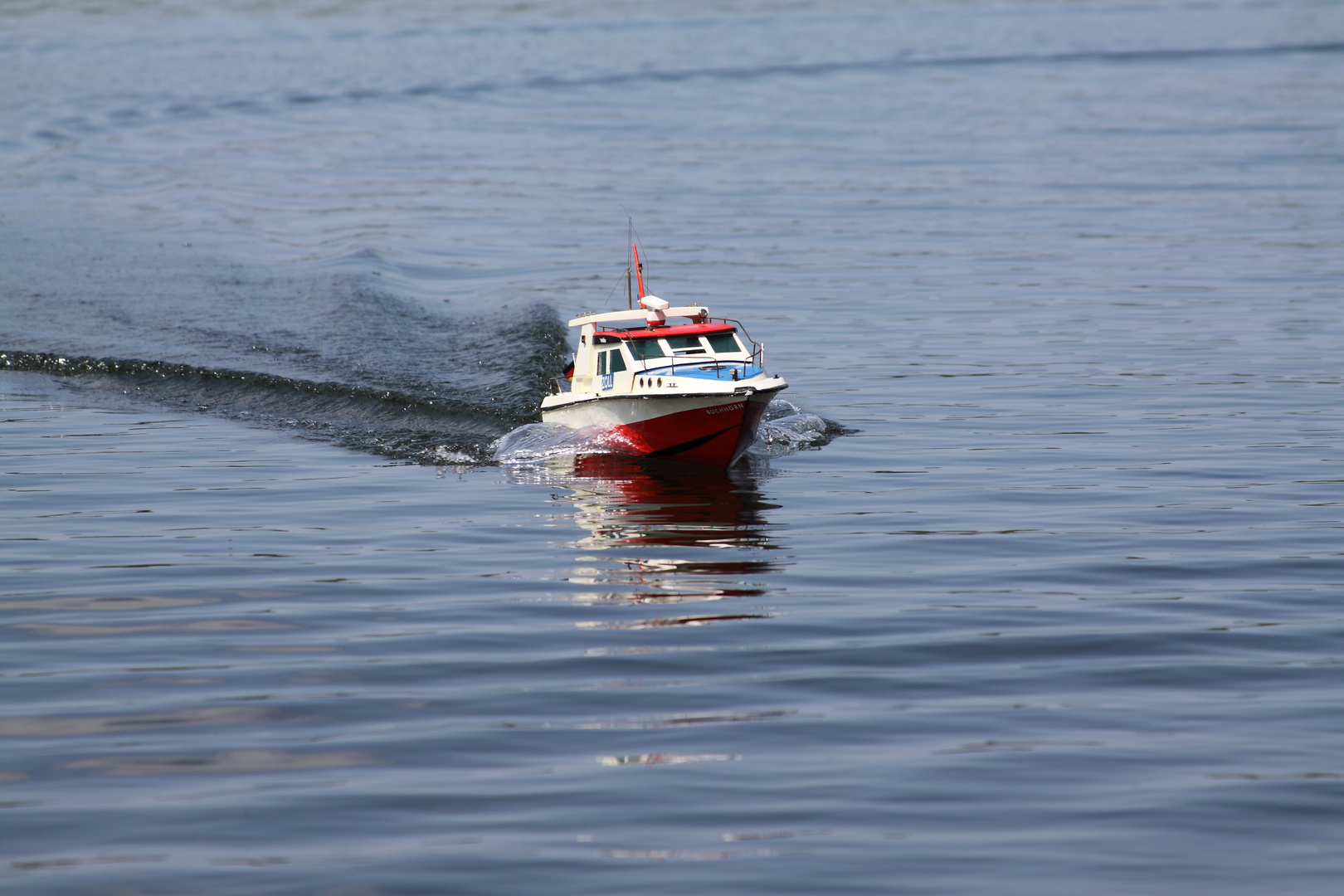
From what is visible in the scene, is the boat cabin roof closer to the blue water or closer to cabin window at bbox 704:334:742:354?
cabin window at bbox 704:334:742:354

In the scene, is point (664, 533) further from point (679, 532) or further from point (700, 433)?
point (700, 433)

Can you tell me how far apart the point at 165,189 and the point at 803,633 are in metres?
37.1

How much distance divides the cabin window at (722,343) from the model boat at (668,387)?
13 millimetres

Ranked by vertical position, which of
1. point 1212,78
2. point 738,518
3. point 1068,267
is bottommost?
point 738,518

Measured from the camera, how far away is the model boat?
813 inches

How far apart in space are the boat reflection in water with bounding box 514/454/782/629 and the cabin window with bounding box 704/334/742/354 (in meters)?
1.85

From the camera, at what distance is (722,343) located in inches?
860

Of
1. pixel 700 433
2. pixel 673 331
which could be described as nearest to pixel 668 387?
pixel 700 433

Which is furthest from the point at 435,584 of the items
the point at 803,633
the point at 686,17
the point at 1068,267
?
the point at 686,17

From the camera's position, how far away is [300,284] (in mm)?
32844

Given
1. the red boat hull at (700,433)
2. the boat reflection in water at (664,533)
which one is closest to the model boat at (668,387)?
the red boat hull at (700,433)

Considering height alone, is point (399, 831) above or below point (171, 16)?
below

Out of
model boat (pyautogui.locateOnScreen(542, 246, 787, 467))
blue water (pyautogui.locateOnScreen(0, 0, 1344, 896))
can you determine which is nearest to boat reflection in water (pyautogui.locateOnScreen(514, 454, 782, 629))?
blue water (pyautogui.locateOnScreen(0, 0, 1344, 896))

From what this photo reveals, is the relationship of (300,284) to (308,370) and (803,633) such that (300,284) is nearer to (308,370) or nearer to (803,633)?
(308,370)
